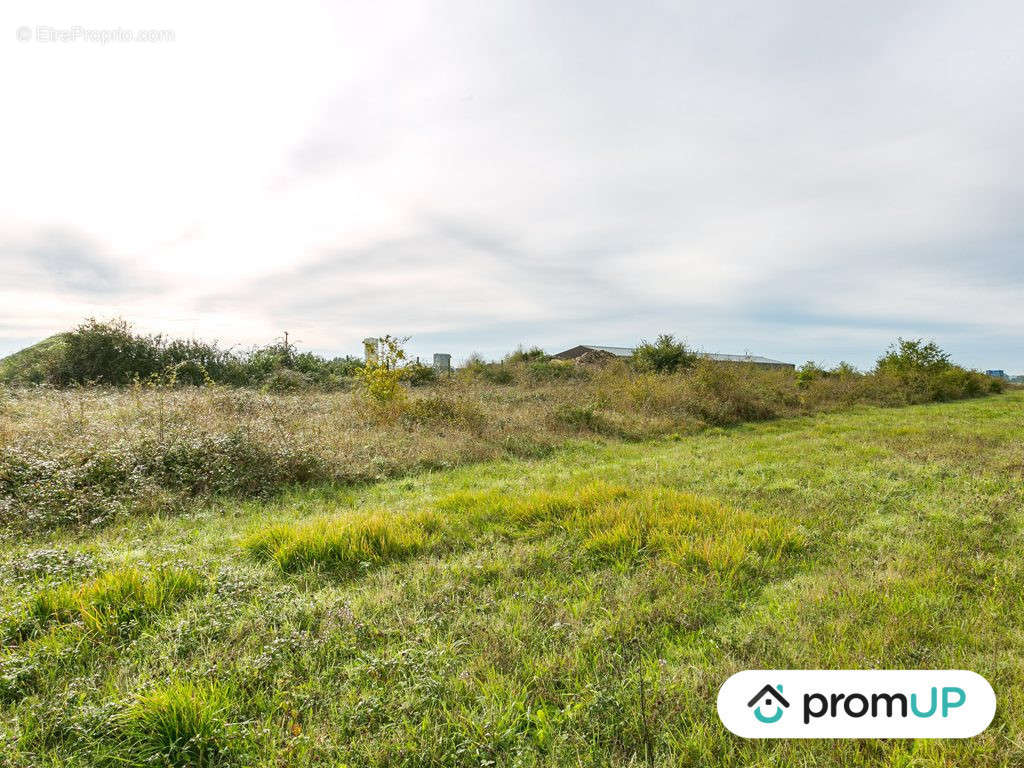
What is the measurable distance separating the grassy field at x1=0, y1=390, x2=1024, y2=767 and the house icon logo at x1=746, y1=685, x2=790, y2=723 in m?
0.16

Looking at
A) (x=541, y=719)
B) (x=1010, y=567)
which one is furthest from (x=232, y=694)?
(x=1010, y=567)

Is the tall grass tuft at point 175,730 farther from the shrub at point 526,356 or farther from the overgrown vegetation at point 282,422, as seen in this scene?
the shrub at point 526,356

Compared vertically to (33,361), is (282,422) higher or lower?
lower

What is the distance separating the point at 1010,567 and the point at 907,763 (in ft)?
9.60

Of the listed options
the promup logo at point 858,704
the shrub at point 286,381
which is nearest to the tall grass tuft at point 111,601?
the promup logo at point 858,704

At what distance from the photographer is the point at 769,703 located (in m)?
2.27

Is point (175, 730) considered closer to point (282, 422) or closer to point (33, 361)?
point (282, 422)

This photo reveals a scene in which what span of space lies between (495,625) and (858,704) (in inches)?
76.1

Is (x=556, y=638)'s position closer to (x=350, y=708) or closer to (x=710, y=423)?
(x=350, y=708)

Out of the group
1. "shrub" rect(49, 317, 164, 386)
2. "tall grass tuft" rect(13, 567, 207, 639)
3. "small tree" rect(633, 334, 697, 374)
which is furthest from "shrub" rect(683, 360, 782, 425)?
"shrub" rect(49, 317, 164, 386)

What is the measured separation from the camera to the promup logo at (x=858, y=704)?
6.92 feet

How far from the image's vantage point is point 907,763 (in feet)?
6.20

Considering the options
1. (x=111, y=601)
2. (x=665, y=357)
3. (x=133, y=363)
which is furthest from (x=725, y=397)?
(x=133, y=363)

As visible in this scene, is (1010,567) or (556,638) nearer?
(556,638)
